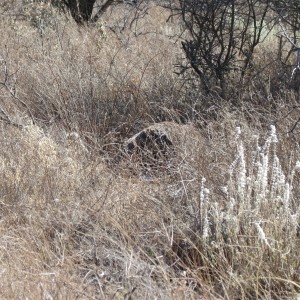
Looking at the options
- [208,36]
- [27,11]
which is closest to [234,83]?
[208,36]

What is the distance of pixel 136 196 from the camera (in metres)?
4.75

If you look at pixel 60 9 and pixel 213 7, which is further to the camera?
pixel 60 9

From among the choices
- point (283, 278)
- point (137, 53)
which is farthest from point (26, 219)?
point (137, 53)

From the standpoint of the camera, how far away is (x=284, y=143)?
5.11 m

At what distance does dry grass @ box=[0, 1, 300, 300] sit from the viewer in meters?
3.66

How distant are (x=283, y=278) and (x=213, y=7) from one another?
433cm

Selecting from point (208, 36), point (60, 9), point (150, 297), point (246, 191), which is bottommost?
point (150, 297)

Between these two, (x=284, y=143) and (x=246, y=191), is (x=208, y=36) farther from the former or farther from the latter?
(x=246, y=191)

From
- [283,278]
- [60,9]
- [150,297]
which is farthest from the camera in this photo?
[60,9]

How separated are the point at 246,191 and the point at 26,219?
1.37m

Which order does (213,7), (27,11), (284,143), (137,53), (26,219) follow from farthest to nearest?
1. (27,11)
2. (137,53)
3. (213,7)
4. (284,143)
5. (26,219)

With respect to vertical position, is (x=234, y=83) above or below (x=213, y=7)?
below

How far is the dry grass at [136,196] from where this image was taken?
12.0 feet

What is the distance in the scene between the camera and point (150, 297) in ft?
11.2
